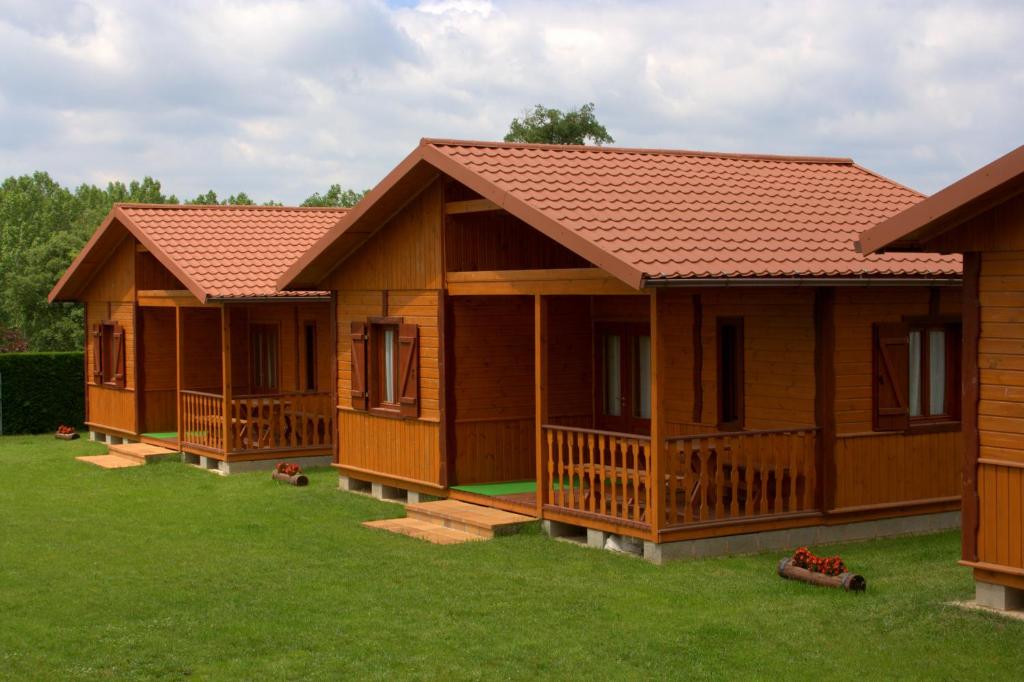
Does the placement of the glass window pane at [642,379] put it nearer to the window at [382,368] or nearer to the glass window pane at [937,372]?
the window at [382,368]

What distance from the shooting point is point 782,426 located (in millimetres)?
14914

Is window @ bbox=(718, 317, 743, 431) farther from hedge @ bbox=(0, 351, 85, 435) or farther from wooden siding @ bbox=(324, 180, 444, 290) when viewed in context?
hedge @ bbox=(0, 351, 85, 435)

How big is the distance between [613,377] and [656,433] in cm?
446

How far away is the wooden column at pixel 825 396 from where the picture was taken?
1435 centimetres

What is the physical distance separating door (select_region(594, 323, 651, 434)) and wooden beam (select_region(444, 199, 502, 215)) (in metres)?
2.45

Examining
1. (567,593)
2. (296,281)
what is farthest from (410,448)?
(567,593)

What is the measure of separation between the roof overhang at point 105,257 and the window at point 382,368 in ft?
11.1

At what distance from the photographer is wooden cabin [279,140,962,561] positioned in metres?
13.8

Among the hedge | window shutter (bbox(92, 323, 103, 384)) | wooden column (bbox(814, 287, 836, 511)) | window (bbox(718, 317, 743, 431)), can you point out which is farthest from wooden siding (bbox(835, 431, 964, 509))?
the hedge

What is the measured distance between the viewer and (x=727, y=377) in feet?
51.4

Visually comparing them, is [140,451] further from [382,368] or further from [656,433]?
[656,433]

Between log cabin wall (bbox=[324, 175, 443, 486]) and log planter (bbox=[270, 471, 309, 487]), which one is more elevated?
log cabin wall (bbox=[324, 175, 443, 486])

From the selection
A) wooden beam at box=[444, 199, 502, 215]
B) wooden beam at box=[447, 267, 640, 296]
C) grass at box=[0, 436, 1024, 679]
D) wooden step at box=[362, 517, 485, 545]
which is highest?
wooden beam at box=[444, 199, 502, 215]

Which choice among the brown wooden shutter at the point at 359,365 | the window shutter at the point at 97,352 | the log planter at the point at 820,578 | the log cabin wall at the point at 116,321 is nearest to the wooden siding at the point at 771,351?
the log planter at the point at 820,578
